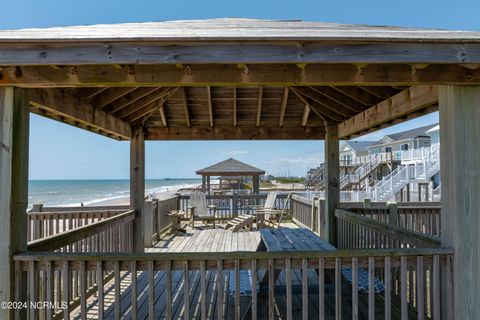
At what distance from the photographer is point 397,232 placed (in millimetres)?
3443

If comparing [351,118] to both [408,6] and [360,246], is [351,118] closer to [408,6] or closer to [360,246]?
[360,246]

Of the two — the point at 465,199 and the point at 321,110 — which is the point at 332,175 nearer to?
the point at 321,110

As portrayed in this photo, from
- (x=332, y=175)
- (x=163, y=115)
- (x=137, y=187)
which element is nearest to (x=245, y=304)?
(x=332, y=175)

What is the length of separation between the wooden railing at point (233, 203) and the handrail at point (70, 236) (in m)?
5.38

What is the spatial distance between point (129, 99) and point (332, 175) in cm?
363

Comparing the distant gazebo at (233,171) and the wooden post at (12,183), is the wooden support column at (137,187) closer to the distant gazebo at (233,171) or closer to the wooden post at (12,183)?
the wooden post at (12,183)

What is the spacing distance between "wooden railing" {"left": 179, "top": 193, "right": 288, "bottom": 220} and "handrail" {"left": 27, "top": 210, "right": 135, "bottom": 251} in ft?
17.6

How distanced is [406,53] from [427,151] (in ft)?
79.1

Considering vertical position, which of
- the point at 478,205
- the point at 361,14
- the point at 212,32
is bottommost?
the point at 478,205

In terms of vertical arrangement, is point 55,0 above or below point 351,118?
above

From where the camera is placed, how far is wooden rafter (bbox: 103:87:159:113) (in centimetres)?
428

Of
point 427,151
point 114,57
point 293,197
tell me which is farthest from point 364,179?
point 114,57

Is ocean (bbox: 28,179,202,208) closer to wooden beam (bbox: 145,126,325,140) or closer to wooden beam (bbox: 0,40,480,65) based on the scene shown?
wooden beam (bbox: 145,126,325,140)

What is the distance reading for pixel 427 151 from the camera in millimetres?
22750
